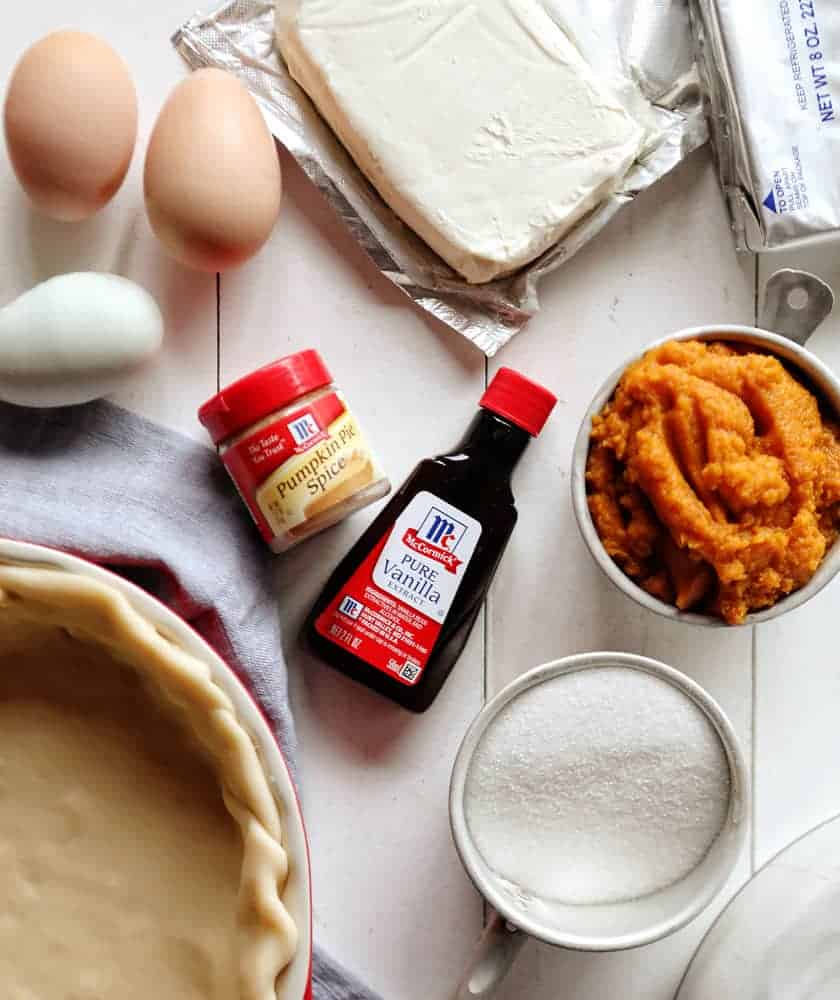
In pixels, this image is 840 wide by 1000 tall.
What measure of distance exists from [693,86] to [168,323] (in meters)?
0.47

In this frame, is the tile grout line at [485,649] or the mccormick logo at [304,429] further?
the tile grout line at [485,649]

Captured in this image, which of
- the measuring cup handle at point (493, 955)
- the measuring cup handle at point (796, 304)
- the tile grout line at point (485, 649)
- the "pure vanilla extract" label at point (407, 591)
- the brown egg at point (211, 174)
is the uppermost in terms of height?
the brown egg at point (211, 174)

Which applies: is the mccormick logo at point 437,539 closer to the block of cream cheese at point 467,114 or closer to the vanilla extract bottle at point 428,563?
the vanilla extract bottle at point 428,563

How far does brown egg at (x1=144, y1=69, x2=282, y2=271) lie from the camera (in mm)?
782

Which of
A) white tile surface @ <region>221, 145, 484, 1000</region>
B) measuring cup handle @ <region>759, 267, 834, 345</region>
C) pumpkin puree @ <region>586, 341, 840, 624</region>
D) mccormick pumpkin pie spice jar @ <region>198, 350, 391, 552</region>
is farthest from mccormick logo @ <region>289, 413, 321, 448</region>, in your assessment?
measuring cup handle @ <region>759, 267, 834, 345</region>

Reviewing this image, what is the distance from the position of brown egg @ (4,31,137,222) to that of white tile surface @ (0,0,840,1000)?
0.29 feet

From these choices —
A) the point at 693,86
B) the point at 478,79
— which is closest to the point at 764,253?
the point at 693,86

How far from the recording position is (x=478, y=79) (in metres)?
0.88

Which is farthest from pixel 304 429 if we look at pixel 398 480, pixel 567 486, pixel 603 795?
pixel 603 795

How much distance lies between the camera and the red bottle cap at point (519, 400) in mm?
839

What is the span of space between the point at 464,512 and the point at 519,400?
0.31 feet

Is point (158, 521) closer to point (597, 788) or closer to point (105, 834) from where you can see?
point (105, 834)

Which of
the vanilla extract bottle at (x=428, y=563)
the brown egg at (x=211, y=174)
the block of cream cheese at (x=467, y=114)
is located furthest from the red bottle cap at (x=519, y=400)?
the brown egg at (x=211, y=174)

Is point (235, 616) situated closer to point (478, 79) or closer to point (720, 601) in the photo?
point (720, 601)
